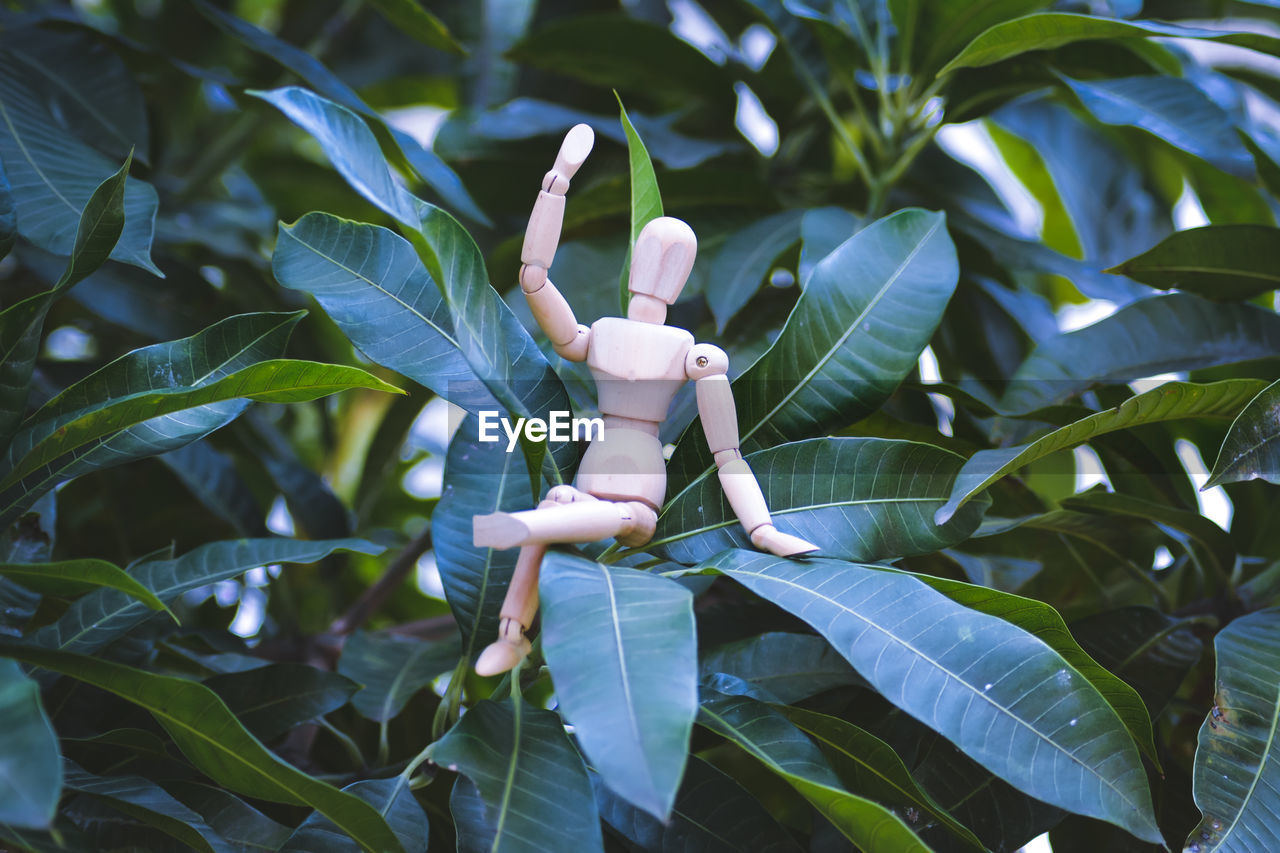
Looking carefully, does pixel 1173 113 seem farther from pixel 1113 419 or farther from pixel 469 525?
pixel 469 525

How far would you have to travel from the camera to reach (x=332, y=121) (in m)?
0.64

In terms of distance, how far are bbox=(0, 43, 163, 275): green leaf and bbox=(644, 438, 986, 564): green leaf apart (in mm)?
449

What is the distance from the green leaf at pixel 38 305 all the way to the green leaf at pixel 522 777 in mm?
409

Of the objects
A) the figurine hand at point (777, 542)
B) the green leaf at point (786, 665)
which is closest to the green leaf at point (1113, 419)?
the figurine hand at point (777, 542)

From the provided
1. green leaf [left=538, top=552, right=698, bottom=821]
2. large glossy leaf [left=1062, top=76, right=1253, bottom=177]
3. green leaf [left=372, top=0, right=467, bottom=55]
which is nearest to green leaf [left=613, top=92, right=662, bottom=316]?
green leaf [left=538, top=552, right=698, bottom=821]

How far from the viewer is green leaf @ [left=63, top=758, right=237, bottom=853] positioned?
1.97 feet

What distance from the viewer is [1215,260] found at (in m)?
0.92

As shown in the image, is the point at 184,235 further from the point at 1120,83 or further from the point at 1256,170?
the point at 1256,170

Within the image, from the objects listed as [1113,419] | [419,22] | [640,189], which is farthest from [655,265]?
[419,22]

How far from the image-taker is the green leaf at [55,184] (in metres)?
0.75

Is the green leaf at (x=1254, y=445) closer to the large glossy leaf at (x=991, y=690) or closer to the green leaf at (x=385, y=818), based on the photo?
the large glossy leaf at (x=991, y=690)

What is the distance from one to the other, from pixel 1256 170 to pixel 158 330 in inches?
47.8

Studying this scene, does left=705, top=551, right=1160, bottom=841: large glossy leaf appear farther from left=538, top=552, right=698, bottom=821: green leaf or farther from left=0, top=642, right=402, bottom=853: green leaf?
left=0, top=642, right=402, bottom=853: green leaf

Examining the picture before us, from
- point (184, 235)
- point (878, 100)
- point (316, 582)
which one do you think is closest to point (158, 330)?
point (184, 235)
